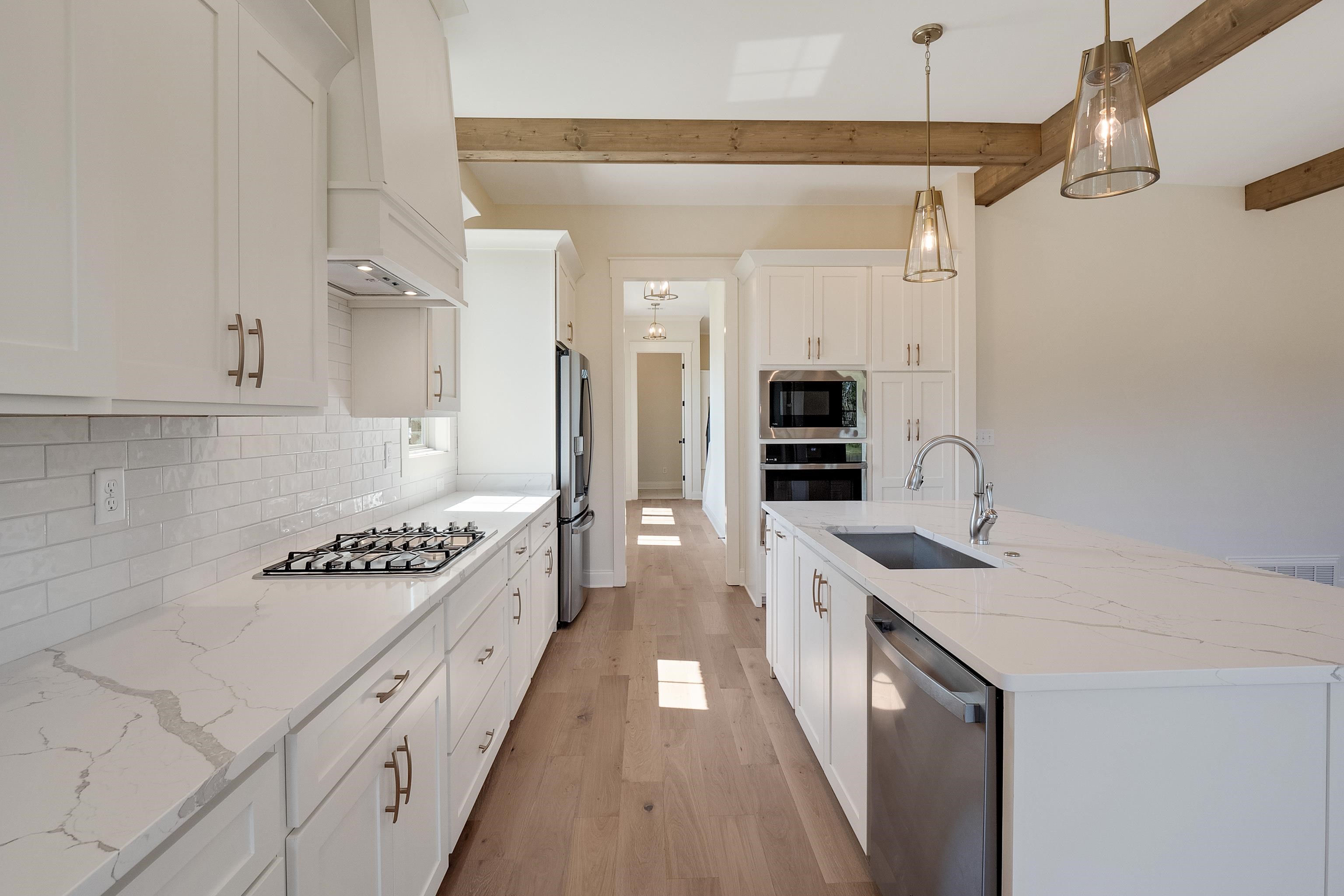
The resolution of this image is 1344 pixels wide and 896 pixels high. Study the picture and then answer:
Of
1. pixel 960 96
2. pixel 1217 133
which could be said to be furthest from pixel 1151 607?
pixel 1217 133

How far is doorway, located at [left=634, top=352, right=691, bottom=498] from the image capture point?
9.48m

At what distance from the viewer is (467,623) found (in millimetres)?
1773

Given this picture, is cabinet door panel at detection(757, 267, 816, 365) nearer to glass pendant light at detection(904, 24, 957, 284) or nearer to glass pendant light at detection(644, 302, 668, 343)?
glass pendant light at detection(904, 24, 957, 284)

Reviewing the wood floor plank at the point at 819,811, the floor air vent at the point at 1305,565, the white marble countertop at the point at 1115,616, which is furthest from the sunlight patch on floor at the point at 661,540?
the floor air vent at the point at 1305,565

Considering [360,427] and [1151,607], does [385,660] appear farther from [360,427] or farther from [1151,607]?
[1151,607]

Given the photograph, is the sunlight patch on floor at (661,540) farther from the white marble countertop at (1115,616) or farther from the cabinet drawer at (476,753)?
the white marble countertop at (1115,616)

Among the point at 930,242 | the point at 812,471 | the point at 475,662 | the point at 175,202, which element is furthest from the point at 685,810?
the point at 812,471

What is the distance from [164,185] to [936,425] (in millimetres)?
3905

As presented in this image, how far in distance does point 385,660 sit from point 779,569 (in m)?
1.80

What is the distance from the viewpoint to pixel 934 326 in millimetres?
3961

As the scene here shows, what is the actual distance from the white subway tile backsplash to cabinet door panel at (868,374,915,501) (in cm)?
301

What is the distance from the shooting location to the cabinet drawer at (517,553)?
235cm

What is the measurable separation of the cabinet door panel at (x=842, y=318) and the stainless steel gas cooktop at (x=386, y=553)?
258cm

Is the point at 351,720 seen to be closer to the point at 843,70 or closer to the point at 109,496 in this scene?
the point at 109,496
